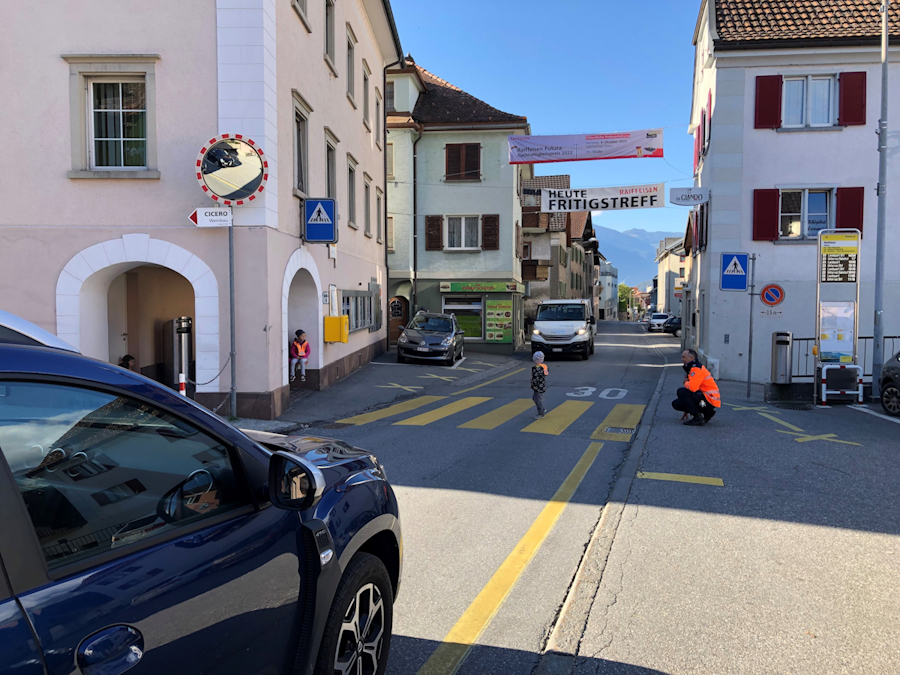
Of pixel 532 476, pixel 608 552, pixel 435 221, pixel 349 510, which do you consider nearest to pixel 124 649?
pixel 349 510

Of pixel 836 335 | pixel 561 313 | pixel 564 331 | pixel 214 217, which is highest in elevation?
pixel 214 217

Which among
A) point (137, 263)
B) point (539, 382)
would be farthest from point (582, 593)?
point (137, 263)

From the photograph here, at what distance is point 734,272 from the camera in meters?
13.9

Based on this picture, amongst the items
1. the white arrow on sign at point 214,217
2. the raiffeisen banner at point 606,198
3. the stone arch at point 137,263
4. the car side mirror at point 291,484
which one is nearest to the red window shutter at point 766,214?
the raiffeisen banner at point 606,198

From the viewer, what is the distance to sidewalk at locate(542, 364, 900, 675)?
11.4 ft

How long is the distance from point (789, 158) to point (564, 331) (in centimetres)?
969

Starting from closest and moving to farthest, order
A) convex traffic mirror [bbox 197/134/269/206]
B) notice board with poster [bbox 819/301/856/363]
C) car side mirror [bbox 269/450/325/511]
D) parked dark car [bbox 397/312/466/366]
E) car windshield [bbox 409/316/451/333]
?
car side mirror [bbox 269/450/325/511]
convex traffic mirror [bbox 197/134/269/206]
notice board with poster [bbox 819/301/856/363]
parked dark car [bbox 397/312/466/366]
car windshield [bbox 409/316/451/333]

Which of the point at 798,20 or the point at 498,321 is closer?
the point at 798,20

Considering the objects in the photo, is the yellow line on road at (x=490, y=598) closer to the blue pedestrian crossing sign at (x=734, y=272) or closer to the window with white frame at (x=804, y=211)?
the blue pedestrian crossing sign at (x=734, y=272)

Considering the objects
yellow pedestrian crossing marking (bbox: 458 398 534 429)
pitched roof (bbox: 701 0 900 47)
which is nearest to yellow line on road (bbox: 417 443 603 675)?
yellow pedestrian crossing marking (bbox: 458 398 534 429)

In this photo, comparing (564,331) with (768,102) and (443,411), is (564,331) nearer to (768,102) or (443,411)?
(768,102)

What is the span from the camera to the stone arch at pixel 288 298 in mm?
12547

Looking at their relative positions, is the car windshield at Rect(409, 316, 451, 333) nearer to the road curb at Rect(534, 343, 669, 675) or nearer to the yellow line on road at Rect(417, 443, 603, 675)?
the road curb at Rect(534, 343, 669, 675)

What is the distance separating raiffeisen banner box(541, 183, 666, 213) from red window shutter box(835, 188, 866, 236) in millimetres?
4786
